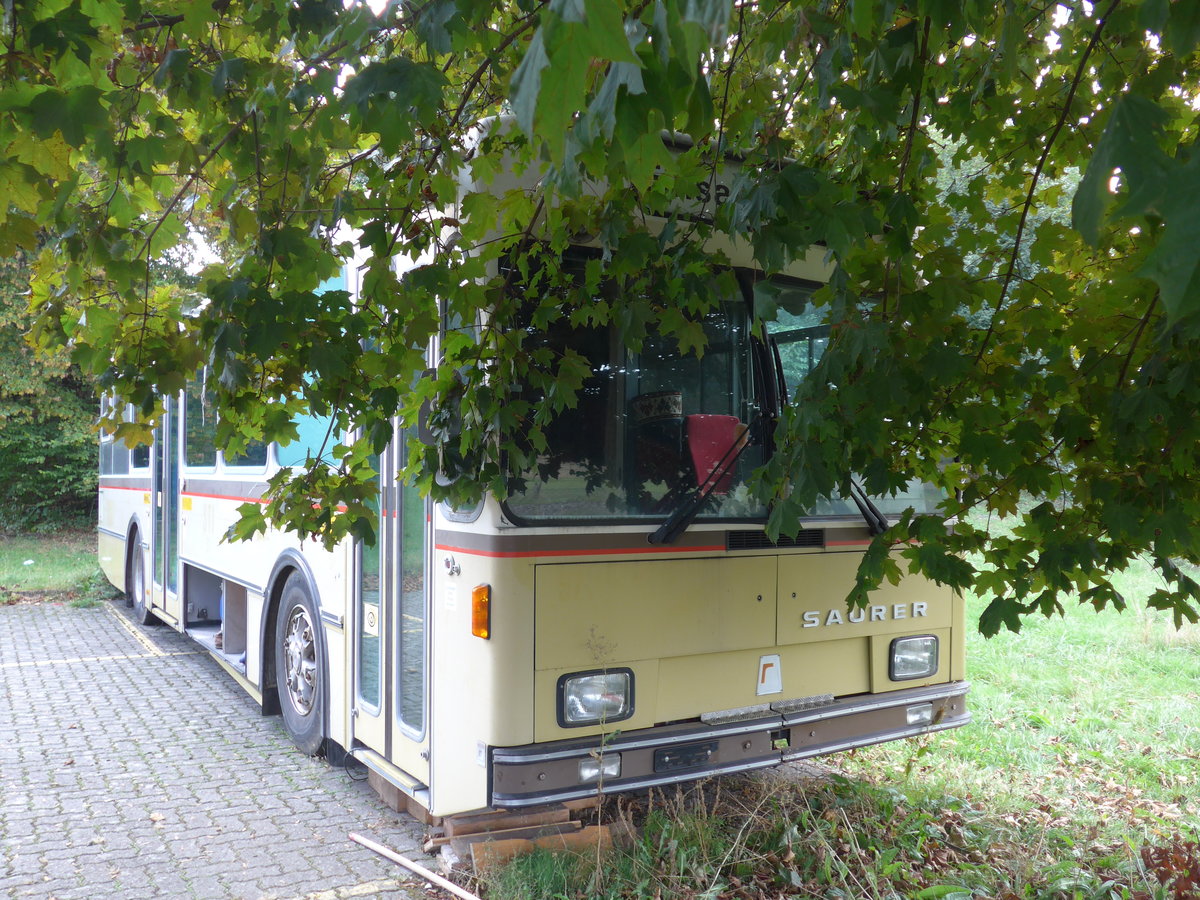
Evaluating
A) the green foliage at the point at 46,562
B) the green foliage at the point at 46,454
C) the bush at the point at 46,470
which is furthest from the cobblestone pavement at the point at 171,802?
the bush at the point at 46,470

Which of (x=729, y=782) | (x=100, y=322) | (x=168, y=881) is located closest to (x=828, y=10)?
(x=100, y=322)

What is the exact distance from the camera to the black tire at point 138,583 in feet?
34.1

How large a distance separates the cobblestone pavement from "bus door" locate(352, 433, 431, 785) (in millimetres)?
491

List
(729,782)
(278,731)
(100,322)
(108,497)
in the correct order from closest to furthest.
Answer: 1. (100,322)
2. (729,782)
3. (278,731)
4. (108,497)

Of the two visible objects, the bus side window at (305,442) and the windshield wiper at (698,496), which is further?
the bus side window at (305,442)

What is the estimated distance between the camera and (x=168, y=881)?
427 cm

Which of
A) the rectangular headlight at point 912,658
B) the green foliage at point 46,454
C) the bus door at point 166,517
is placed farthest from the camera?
the green foliage at point 46,454

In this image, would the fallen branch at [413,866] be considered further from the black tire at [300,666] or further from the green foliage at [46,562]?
the green foliage at [46,562]

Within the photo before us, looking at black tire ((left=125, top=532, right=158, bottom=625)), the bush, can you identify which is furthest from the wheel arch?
the bush

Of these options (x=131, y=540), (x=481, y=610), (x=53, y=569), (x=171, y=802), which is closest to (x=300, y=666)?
(x=171, y=802)

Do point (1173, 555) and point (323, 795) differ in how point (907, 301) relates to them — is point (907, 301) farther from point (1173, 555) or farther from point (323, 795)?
point (323, 795)

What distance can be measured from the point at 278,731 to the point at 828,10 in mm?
5610

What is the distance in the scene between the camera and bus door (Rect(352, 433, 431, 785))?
14.3ft

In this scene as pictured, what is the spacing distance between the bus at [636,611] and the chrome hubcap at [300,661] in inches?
25.5
